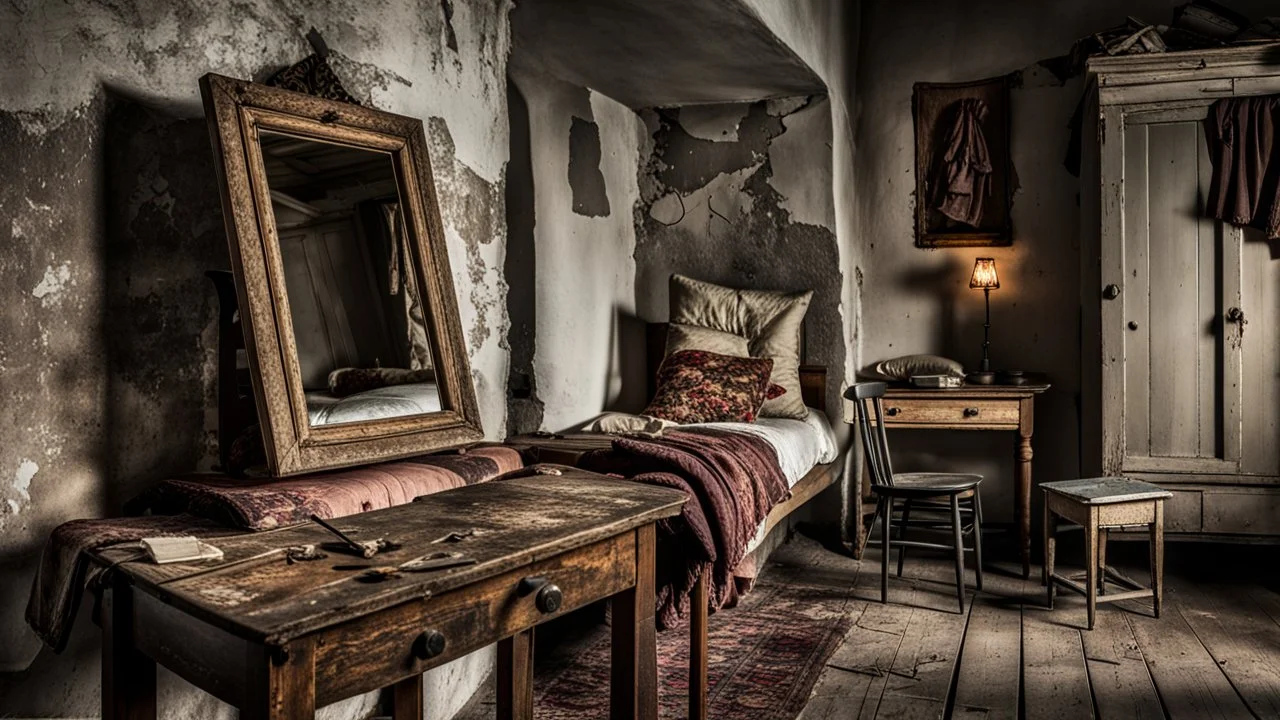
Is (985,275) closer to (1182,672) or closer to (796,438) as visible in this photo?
(796,438)

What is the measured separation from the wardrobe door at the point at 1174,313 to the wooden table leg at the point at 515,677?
3218 mm

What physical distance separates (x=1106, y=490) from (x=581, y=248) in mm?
2517

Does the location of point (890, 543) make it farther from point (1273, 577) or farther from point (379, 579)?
point (379, 579)

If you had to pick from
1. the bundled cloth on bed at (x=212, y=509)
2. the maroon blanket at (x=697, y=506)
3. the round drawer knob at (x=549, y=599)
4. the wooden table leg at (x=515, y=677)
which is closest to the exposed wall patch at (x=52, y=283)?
the bundled cloth on bed at (x=212, y=509)

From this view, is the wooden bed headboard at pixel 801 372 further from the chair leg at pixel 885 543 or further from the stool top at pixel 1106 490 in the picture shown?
the stool top at pixel 1106 490

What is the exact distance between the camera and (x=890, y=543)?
13.1ft

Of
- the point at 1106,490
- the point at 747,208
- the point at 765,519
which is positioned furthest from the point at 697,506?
the point at 747,208

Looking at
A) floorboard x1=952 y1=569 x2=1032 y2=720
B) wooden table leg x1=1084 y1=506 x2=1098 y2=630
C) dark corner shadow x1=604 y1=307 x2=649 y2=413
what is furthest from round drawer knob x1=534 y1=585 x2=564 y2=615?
dark corner shadow x1=604 y1=307 x2=649 y2=413

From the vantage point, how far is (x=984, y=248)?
518 centimetres

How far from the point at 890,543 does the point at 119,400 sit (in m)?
3.02

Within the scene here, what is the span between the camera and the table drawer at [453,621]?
139 cm

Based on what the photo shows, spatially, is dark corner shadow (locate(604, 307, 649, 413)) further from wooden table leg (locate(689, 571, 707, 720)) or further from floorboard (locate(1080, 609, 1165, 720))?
floorboard (locate(1080, 609, 1165, 720))

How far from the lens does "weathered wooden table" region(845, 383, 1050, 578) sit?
4438 mm

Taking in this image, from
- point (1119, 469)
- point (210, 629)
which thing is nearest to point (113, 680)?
point (210, 629)
